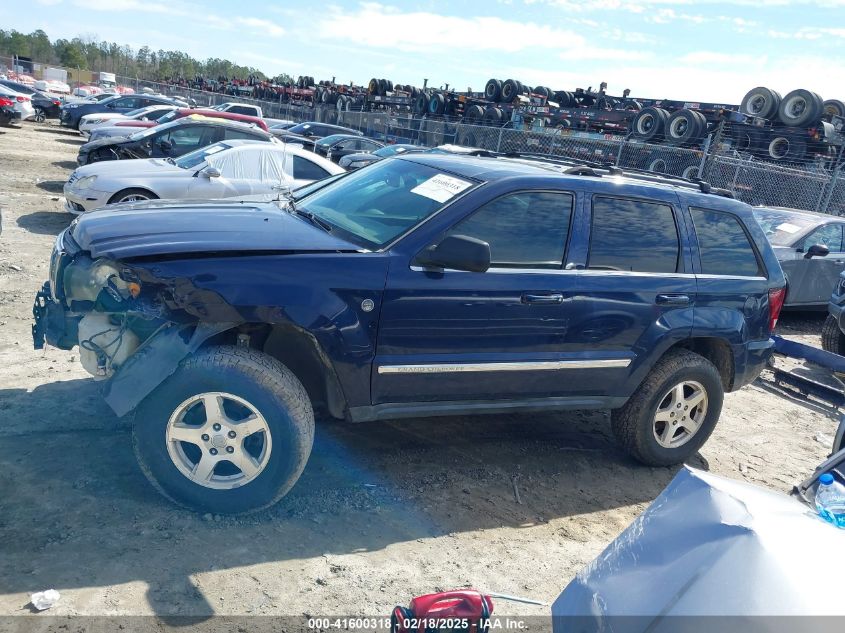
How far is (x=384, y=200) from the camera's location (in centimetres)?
421

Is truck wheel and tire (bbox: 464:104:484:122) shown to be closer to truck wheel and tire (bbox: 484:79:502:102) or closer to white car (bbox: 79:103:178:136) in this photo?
truck wheel and tire (bbox: 484:79:502:102)

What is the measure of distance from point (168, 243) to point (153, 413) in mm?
817

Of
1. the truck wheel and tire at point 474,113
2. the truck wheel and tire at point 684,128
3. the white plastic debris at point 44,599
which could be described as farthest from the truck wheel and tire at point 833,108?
the white plastic debris at point 44,599

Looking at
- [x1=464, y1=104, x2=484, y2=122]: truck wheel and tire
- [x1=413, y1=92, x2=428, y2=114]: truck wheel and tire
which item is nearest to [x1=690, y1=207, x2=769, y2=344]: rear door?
[x1=464, y1=104, x2=484, y2=122]: truck wheel and tire

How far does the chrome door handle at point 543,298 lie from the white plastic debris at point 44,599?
2.63 metres

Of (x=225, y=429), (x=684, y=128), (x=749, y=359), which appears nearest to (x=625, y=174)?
(x=749, y=359)

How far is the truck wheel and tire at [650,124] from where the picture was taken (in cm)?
1833

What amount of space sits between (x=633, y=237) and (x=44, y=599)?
3660mm

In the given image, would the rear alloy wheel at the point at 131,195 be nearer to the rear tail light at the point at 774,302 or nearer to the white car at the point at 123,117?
the rear tail light at the point at 774,302

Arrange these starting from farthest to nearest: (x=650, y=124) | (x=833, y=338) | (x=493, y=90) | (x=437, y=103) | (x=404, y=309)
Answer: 1. (x=437, y=103)
2. (x=493, y=90)
3. (x=650, y=124)
4. (x=833, y=338)
5. (x=404, y=309)

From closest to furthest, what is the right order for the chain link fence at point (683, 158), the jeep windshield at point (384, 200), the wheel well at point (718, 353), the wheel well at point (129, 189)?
the jeep windshield at point (384, 200) < the wheel well at point (718, 353) < the wheel well at point (129, 189) < the chain link fence at point (683, 158)

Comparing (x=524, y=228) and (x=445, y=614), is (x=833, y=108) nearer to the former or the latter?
(x=524, y=228)

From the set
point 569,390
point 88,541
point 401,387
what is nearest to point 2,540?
point 88,541

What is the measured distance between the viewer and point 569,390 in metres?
4.30
